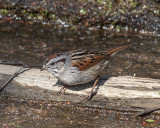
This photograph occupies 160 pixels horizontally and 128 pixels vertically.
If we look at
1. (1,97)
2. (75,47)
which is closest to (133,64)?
(75,47)

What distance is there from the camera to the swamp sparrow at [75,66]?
4871mm

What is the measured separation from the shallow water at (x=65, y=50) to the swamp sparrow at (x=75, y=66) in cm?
38

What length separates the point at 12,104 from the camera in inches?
197

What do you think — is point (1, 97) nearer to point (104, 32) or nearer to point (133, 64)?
point (133, 64)

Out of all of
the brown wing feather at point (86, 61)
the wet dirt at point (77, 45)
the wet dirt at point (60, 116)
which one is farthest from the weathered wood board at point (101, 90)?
the wet dirt at point (77, 45)

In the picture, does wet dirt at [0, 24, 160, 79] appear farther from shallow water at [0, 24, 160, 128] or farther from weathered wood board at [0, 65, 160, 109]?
weathered wood board at [0, 65, 160, 109]

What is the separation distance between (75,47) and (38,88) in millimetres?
3231

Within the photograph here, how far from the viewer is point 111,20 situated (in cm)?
919

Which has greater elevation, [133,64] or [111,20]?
[111,20]

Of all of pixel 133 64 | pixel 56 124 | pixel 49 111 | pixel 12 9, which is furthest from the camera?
pixel 12 9

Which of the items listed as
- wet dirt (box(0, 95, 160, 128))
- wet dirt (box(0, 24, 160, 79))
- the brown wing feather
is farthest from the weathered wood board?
wet dirt (box(0, 24, 160, 79))

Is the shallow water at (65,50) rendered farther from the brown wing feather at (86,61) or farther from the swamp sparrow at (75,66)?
the brown wing feather at (86,61)

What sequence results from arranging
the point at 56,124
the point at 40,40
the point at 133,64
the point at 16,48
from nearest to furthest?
the point at 56,124 < the point at 133,64 < the point at 16,48 < the point at 40,40

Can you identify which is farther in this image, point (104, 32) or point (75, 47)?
point (104, 32)
